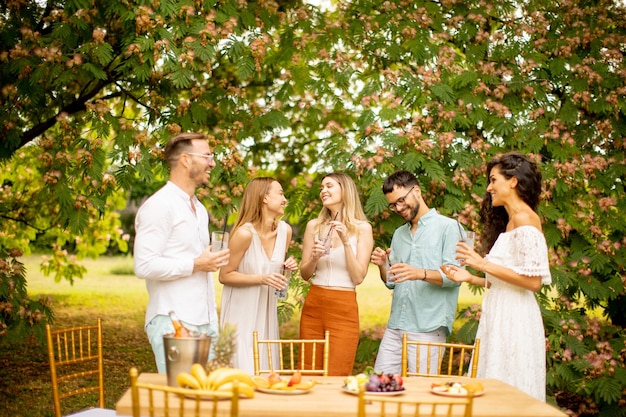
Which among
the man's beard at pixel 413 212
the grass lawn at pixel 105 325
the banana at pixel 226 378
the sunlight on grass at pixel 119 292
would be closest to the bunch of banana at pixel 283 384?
the banana at pixel 226 378

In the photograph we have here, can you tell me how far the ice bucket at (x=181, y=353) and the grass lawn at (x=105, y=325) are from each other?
4.32 m

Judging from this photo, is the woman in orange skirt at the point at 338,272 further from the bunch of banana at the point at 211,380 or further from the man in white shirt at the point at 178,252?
the bunch of banana at the point at 211,380

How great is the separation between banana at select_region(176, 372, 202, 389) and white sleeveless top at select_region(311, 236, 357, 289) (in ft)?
6.65

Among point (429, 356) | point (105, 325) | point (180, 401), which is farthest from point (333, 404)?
point (105, 325)

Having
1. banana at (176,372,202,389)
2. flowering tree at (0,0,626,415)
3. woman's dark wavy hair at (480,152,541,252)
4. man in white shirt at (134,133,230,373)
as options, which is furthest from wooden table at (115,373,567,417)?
flowering tree at (0,0,626,415)

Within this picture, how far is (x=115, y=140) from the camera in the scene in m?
6.40

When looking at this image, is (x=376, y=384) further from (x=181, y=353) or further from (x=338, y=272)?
(x=338, y=272)

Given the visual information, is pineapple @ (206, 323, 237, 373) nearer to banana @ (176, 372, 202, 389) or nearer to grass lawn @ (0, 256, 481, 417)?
banana @ (176, 372, 202, 389)

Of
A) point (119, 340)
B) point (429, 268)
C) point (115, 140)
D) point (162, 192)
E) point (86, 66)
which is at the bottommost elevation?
point (119, 340)

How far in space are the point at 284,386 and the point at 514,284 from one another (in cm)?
155

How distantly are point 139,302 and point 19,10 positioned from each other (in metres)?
12.5

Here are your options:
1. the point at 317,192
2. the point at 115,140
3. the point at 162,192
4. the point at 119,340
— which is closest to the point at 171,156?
the point at 162,192

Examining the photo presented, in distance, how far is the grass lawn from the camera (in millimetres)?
9195

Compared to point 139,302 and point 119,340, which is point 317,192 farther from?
point 139,302
